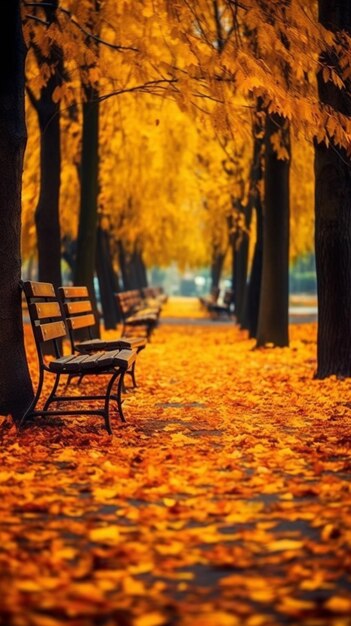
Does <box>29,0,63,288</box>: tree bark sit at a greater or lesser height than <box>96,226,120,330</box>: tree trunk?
greater

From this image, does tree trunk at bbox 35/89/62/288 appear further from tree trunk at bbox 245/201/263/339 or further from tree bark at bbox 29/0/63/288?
tree trunk at bbox 245/201/263/339

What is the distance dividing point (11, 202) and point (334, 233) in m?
5.00

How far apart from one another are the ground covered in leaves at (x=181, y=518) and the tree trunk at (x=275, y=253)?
26.9 feet

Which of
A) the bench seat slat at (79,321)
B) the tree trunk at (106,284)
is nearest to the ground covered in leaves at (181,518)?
the bench seat slat at (79,321)

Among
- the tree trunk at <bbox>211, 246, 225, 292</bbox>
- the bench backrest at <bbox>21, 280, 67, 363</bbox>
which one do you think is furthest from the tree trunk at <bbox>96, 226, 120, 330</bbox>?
the bench backrest at <bbox>21, 280, 67, 363</bbox>

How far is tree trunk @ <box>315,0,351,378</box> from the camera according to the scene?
1233 cm

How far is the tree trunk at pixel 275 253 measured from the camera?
18.3 m

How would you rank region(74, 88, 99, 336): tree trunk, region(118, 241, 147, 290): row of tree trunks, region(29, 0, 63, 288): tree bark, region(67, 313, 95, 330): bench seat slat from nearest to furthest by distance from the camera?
region(67, 313, 95, 330): bench seat slat
region(29, 0, 63, 288): tree bark
region(74, 88, 99, 336): tree trunk
region(118, 241, 147, 290): row of tree trunks

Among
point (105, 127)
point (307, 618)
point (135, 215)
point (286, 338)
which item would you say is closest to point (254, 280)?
point (286, 338)

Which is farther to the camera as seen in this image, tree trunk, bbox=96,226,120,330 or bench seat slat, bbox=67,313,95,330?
tree trunk, bbox=96,226,120,330

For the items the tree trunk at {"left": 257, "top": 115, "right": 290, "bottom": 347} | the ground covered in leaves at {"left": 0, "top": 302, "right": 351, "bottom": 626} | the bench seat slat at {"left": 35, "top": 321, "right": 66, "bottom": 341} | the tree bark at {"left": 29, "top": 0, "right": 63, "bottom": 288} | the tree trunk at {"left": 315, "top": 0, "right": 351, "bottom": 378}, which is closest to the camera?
the ground covered in leaves at {"left": 0, "top": 302, "right": 351, "bottom": 626}

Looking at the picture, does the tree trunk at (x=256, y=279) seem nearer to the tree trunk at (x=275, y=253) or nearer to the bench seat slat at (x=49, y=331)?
the tree trunk at (x=275, y=253)

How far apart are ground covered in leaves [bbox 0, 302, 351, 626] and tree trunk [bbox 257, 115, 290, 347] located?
26.9 feet

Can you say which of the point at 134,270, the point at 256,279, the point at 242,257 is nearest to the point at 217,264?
the point at 134,270
